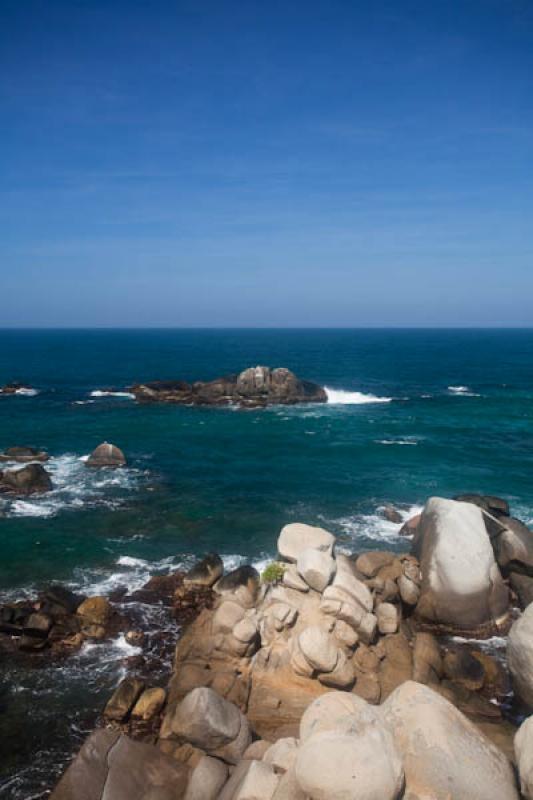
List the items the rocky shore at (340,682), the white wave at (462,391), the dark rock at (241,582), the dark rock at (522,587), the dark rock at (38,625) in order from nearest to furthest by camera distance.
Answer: the rocky shore at (340,682) → the dark rock at (38,625) → the dark rock at (241,582) → the dark rock at (522,587) → the white wave at (462,391)

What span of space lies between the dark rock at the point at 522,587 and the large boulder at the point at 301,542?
31.5 ft

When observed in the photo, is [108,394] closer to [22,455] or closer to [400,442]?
[22,455]

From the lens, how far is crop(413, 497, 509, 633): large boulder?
2484 centimetres

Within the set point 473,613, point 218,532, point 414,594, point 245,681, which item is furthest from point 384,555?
point 218,532

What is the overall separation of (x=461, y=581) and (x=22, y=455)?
4042 cm

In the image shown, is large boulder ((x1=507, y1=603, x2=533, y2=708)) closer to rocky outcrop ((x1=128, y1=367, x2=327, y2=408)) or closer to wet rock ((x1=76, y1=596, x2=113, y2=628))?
wet rock ((x1=76, y1=596, x2=113, y2=628))

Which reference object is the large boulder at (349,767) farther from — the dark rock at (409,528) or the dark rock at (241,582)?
the dark rock at (409,528)

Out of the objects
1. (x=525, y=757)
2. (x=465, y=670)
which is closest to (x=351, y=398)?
(x=465, y=670)

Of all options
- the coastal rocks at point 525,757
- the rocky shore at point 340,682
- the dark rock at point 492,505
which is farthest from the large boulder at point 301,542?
the coastal rocks at point 525,757

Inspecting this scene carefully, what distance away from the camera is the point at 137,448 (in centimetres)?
5575

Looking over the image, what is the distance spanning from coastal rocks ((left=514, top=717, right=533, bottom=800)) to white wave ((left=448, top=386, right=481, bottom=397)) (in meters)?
77.4

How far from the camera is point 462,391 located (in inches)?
3578

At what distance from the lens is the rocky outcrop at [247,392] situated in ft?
261

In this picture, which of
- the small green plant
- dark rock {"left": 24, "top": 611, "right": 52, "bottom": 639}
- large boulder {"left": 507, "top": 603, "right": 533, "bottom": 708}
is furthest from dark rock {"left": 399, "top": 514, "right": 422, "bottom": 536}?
dark rock {"left": 24, "top": 611, "right": 52, "bottom": 639}
